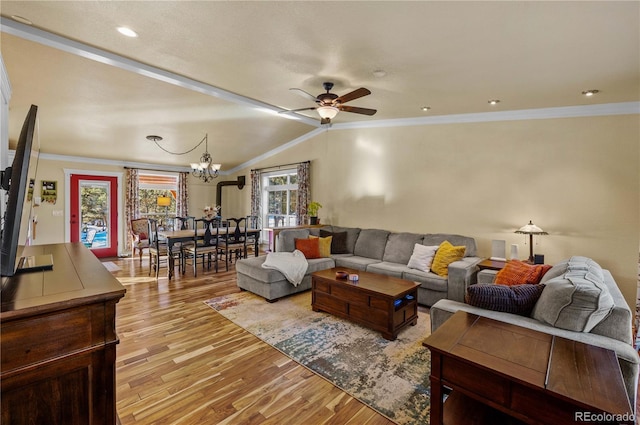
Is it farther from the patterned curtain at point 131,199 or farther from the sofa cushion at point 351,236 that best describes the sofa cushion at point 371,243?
the patterned curtain at point 131,199

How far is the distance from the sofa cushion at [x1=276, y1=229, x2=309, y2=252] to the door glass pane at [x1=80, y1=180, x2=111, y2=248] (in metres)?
5.07

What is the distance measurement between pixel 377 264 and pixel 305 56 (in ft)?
10.3

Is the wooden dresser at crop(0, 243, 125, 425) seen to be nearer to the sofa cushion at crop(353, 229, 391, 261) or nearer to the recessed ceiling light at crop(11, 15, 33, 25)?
the recessed ceiling light at crop(11, 15, 33, 25)

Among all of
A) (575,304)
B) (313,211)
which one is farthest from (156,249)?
(575,304)

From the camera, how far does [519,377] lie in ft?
4.31

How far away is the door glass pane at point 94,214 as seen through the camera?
6801 mm

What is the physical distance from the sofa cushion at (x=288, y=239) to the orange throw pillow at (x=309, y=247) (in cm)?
19

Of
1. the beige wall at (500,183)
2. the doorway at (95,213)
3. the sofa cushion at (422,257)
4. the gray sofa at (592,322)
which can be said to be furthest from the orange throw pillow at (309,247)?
the doorway at (95,213)

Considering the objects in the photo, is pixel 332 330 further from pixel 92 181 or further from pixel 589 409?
pixel 92 181

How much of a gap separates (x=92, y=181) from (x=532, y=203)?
9003 mm

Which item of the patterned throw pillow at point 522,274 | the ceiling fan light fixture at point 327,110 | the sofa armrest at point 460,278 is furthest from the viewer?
the sofa armrest at point 460,278

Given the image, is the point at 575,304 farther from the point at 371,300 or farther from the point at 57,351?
the point at 57,351

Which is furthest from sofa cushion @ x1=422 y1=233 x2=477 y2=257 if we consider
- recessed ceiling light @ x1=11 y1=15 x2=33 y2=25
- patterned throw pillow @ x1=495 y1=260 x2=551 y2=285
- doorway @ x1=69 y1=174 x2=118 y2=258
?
doorway @ x1=69 y1=174 x2=118 y2=258

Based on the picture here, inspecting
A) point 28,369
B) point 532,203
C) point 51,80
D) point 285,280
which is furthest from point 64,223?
point 532,203
